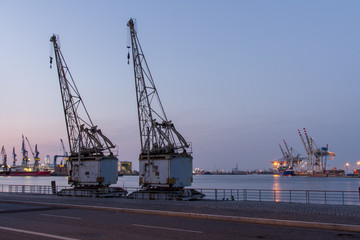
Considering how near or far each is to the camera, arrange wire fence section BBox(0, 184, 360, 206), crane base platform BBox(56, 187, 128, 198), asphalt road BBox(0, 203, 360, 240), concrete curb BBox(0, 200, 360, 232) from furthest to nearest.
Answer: crane base platform BBox(56, 187, 128, 198), wire fence section BBox(0, 184, 360, 206), concrete curb BBox(0, 200, 360, 232), asphalt road BBox(0, 203, 360, 240)

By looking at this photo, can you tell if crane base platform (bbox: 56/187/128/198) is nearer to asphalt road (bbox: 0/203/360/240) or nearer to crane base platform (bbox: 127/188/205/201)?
crane base platform (bbox: 127/188/205/201)

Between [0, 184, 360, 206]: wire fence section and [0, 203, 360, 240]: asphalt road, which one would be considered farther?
[0, 184, 360, 206]: wire fence section

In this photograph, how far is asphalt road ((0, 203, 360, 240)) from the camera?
13.4 meters

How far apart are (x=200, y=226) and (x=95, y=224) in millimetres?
4775

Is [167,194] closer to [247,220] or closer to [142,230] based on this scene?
[247,220]

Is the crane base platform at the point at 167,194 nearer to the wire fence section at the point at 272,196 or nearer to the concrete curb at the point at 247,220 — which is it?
the wire fence section at the point at 272,196

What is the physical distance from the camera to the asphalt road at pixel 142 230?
43.9 feet

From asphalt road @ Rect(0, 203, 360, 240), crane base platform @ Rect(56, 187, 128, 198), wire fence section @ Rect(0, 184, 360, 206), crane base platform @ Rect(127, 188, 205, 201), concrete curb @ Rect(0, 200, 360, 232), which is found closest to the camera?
asphalt road @ Rect(0, 203, 360, 240)

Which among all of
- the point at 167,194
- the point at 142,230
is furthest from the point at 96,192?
the point at 142,230

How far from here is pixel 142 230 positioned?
48.9 ft

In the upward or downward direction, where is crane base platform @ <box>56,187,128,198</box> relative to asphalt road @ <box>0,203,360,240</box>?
downward

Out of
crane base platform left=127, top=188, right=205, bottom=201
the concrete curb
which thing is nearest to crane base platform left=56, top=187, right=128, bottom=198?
crane base platform left=127, top=188, right=205, bottom=201

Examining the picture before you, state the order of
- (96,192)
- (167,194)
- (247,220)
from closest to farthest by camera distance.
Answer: (247,220) → (167,194) → (96,192)

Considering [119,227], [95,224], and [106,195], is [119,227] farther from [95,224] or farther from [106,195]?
[106,195]
